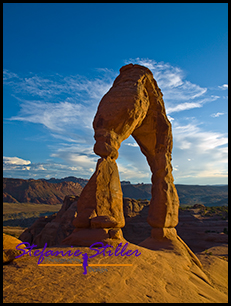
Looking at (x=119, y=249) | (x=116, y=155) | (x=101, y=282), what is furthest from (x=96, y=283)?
(x=116, y=155)

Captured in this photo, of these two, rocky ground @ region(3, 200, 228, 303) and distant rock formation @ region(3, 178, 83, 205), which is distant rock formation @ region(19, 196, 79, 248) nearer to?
rocky ground @ region(3, 200, 228, 303)

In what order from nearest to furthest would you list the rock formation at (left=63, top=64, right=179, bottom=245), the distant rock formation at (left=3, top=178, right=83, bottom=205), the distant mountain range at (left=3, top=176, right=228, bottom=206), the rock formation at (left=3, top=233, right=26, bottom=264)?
the rock formation at (left=3, top=233, right=26, bottom=264)
the rock formation at (left=63, top=64, right=179, bottom=245)
the distant mountain range at (left=3, top=176, right=228, bottom=206)
the distant rock formation at (left=3, top=178, right=83, bottom=205)

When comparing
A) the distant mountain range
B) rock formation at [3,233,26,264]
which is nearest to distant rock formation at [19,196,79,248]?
rock formation at [3,233,26,264]

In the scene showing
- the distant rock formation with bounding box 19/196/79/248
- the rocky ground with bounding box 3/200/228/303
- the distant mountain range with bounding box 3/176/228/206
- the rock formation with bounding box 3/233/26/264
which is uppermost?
the rock formation with bounding box 3/233/26/264

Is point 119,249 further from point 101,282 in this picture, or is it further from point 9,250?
point 9,250

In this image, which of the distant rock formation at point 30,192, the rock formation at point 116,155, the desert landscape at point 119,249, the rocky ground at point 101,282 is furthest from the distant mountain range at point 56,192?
the rocky ground at point 101,282

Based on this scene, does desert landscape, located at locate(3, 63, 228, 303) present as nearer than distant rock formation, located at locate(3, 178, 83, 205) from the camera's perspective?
Yes

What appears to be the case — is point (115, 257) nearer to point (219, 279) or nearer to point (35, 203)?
point (219, 279)

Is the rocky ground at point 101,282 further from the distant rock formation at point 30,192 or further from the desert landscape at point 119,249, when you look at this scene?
the distant rock formation at point 30,192
